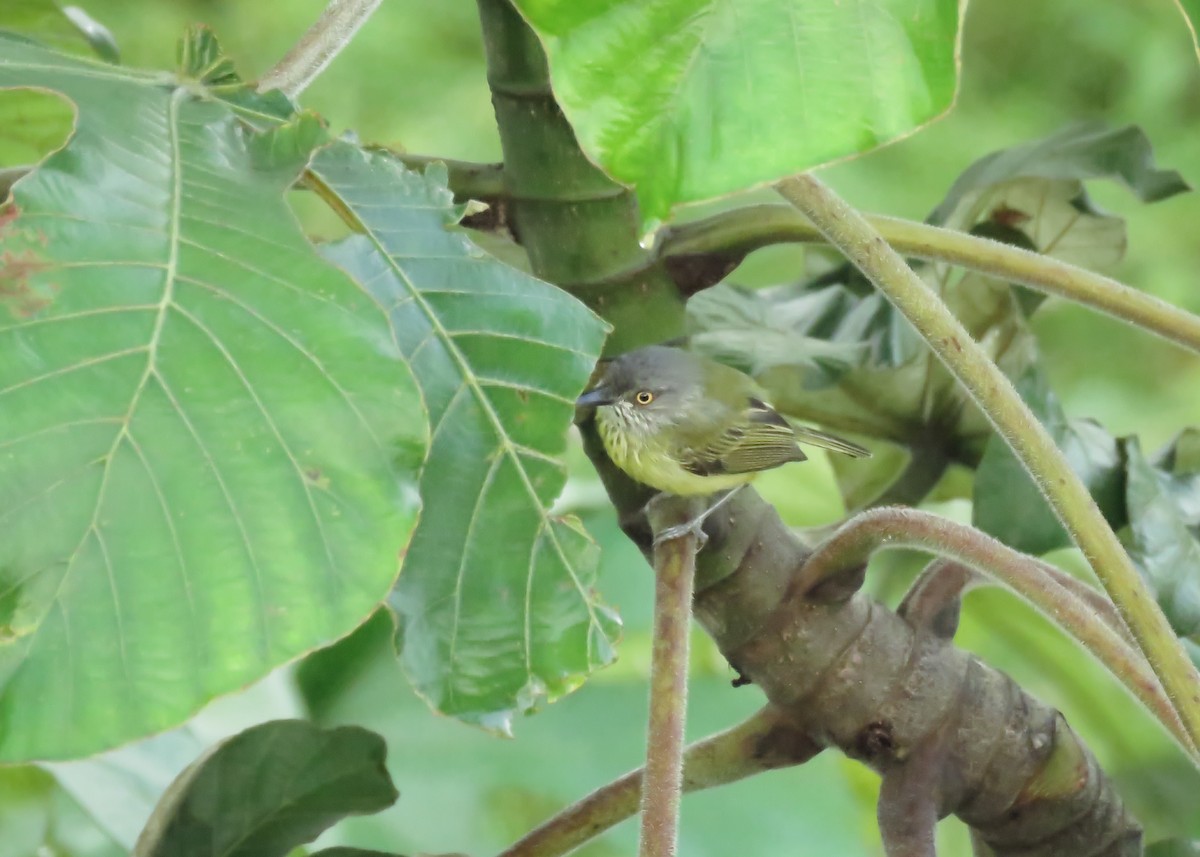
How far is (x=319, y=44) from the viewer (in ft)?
1.78

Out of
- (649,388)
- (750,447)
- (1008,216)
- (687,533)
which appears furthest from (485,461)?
(1008,216)

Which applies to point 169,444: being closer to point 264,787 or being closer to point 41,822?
point 264,787

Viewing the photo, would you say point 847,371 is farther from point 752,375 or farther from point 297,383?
point 297,383

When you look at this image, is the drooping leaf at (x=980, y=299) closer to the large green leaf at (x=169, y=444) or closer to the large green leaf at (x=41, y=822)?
the large green leaf at (x=169, y=444)

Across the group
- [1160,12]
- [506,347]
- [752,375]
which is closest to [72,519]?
[506,347]

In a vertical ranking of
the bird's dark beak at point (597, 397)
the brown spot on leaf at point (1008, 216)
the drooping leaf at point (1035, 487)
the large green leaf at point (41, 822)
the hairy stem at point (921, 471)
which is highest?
the brown spot on leaf at point (1008, 216)

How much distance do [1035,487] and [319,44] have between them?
0.55 m

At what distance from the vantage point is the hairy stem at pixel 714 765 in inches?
25.5

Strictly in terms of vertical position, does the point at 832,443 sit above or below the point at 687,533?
above

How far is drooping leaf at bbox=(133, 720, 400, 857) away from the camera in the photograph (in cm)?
70

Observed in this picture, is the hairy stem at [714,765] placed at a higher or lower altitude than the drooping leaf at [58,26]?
lower

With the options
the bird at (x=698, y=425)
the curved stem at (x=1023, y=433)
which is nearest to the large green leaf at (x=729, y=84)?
the curved stem at (x=1023, y=433)

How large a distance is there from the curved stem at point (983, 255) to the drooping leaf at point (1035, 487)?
0.22 metres

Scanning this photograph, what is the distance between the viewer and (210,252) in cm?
46
